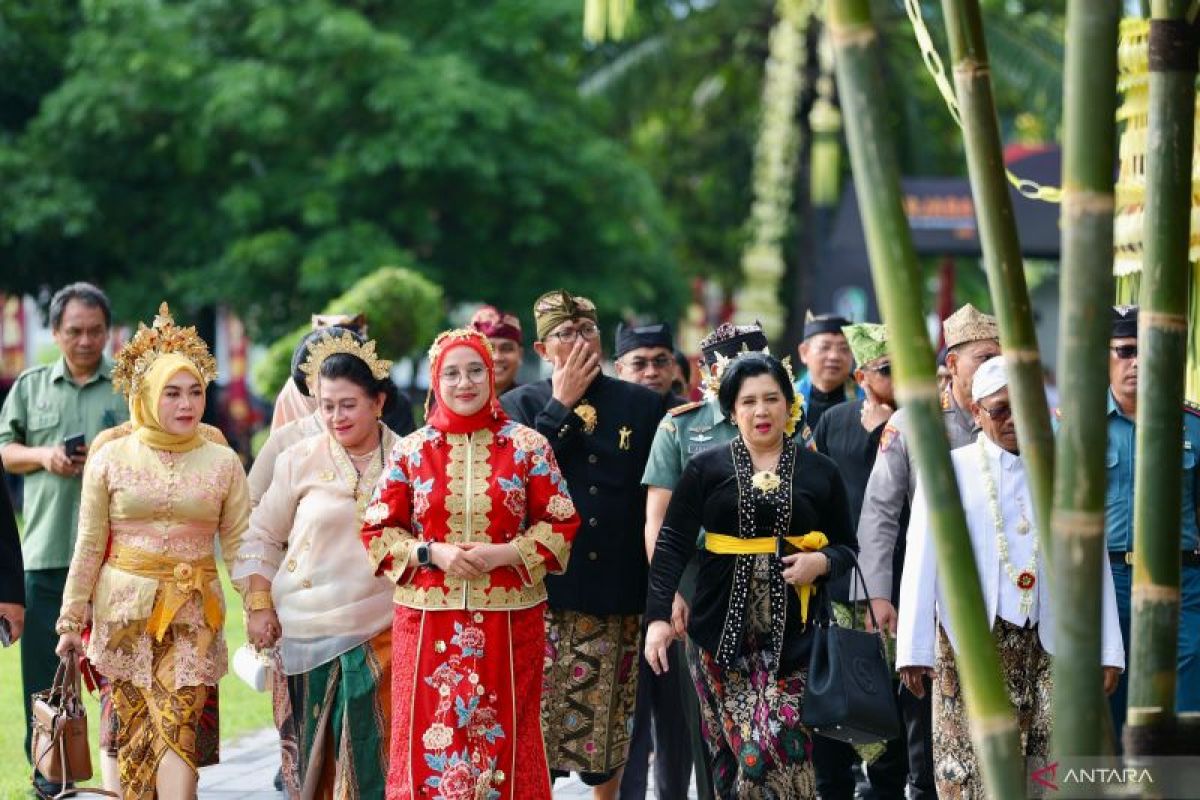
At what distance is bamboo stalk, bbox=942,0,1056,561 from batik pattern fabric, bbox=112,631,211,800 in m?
4.93

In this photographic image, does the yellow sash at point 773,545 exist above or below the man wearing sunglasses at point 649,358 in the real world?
below

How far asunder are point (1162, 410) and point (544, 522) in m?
4.06

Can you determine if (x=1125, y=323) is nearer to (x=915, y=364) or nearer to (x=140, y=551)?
(x=140, y=551)

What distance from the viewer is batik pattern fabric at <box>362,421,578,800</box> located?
6.68 meters

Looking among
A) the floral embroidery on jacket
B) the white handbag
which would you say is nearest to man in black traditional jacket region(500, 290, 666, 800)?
the floral embroidery on jacket

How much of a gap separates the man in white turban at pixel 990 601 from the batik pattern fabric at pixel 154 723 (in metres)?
2.63

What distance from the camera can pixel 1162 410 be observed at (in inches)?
113

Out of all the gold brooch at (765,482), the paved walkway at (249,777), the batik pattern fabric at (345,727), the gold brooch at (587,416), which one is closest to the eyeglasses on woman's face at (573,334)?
the gold brooch at (587,416)

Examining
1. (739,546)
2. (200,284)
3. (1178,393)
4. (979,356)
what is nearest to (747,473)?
(739,546)

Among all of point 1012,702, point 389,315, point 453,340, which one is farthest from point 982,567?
point 389,315

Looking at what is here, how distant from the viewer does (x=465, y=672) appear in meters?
6.68

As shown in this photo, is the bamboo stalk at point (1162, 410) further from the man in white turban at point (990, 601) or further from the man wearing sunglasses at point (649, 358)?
the man wearing sunglasses at point (649, 358)

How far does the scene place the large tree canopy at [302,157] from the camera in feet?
77.5

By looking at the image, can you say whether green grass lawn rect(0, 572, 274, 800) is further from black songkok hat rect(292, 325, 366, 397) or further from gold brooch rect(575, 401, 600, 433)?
gold brooch rect(575, 401, 600, 433)
